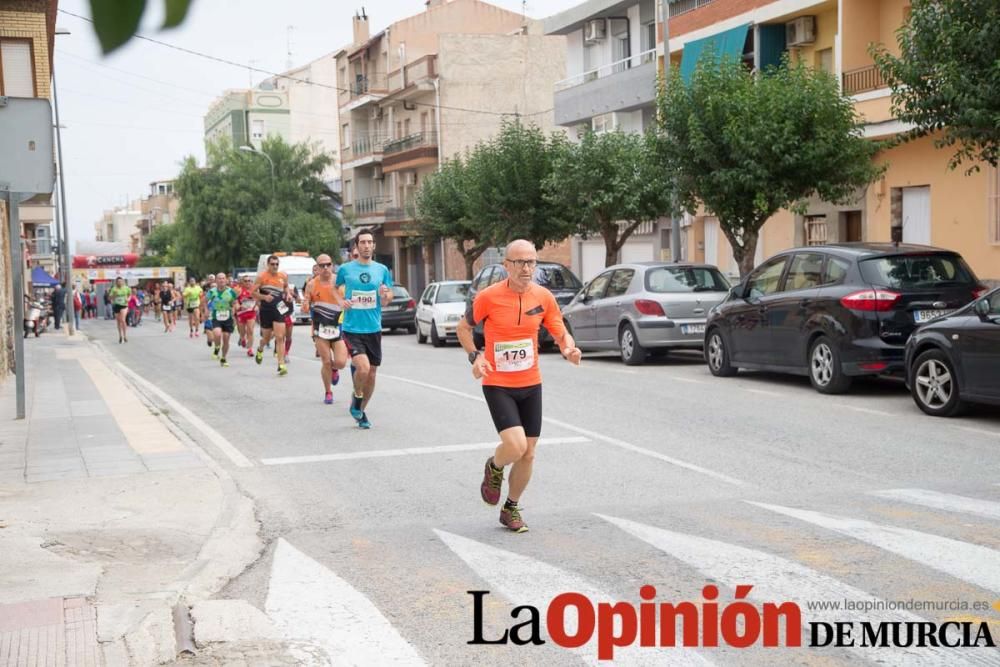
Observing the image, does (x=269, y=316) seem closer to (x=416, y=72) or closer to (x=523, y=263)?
(x=523, y=263)

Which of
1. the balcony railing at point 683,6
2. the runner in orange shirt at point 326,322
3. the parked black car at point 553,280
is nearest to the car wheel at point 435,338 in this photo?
the parked black car at point 553,280

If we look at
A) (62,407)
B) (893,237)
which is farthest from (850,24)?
(62,407)

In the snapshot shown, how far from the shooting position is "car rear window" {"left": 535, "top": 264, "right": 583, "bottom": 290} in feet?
82.0

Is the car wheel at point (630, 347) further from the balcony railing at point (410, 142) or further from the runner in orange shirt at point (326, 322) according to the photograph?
the balcony railing at point (410, 142)

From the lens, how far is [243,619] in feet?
17.8

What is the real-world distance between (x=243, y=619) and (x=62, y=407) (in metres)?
10.8

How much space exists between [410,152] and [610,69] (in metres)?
20.8

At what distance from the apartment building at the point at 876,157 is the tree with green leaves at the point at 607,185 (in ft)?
10.5

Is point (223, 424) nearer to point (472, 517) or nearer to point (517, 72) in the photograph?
point (472, 517)

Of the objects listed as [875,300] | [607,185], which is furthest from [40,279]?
[875,300]

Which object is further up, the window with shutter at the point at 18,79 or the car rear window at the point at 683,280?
the window with shutter at the point at 18,79

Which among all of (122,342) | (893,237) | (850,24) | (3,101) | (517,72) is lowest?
(122,342)

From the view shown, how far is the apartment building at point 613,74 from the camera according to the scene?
36.2 metres

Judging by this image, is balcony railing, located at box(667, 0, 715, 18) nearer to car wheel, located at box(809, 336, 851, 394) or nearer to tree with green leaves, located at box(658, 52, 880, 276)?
tree with green leaves, located at box(658, 52, 880, 276)
